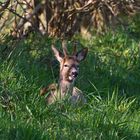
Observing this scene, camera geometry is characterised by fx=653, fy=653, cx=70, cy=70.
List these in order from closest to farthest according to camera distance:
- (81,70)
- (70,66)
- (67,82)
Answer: (70,66) → (67,82) → (81,70)

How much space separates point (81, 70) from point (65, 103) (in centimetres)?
199

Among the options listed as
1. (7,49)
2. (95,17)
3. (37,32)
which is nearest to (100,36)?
(95,17)

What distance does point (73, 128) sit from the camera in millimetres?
6043

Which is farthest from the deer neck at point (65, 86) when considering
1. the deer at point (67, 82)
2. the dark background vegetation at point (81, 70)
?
the dark background vegetation at point (81, 70)

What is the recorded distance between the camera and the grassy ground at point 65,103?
5938 mm

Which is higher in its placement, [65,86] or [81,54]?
[81,54]

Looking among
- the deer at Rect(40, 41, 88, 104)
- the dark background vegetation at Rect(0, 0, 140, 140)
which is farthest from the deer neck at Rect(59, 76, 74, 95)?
the dark background vegetation at Rect(0, 0, 140, 140)

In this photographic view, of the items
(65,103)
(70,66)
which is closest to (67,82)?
(70,66)

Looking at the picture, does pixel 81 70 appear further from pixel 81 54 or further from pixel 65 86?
pixel 65 86

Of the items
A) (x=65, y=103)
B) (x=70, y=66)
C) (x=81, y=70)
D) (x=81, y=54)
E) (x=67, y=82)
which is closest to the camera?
(x=65, y=103)

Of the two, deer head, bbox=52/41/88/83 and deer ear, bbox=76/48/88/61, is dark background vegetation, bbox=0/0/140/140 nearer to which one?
deer head, bbox=52/41/88/83

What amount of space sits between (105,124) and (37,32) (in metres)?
4.14

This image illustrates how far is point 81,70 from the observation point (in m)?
8.52

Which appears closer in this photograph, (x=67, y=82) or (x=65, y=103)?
(x=65, y=103)
